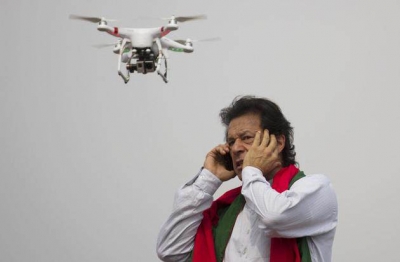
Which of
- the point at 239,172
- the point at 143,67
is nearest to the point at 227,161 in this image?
the point at 239,172

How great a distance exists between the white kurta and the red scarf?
1.4 inches

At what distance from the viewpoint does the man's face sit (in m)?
2.29

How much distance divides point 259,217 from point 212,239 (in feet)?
0.80

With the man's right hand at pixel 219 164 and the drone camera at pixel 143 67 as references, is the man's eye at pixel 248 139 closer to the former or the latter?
the man's right hand at pixel 219 164

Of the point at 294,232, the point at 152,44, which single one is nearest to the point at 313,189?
the point at 294,232

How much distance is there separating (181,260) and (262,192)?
0.41 m

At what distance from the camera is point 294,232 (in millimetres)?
2068

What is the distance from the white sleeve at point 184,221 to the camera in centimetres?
231

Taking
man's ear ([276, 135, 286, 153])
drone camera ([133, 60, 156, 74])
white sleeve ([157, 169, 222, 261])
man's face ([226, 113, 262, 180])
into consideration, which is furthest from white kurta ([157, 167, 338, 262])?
drone camera ([133, 60, 156, 74])

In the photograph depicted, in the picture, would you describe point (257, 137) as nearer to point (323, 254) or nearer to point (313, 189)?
point (313, 189)

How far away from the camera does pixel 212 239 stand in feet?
7.47

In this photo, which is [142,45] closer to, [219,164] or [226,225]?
[219,164]

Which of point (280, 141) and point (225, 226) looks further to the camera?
point (280, 141)

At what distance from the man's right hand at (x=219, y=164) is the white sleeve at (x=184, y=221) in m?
0.06
